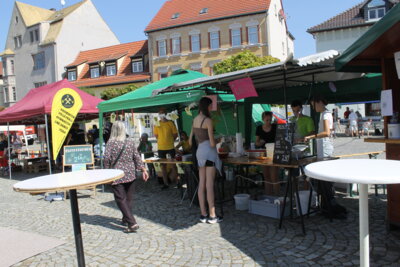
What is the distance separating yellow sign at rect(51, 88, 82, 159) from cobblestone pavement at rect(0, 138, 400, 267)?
1.54m

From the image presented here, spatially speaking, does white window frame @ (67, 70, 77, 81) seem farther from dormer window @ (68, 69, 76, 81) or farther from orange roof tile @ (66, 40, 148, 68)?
orange roof tile @ (66, 40, 148, 68)

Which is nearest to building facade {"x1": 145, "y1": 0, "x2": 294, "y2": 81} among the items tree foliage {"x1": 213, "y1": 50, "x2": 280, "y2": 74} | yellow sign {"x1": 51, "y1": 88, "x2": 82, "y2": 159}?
tree foliage {"x1": 213, "y1": 50, "x2": 280, "y2": 74}

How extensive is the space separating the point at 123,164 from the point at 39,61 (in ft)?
121

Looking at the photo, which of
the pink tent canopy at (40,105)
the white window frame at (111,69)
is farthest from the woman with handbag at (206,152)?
the white window frame at (111,69)

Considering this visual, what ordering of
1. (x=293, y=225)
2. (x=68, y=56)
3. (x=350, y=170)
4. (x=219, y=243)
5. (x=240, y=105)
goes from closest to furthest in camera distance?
(x=350, y=170) < (x=219, y=243) < (x=293, y=225) < (x=240, y=105) < (x=68, y=56)

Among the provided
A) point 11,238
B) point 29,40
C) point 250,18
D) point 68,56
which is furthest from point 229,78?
point 29,40

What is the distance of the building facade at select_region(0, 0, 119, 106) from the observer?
35.5m

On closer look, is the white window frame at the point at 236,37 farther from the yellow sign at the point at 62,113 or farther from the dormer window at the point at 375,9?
the yellow sign at the point at 62,113

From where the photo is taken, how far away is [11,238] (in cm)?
472

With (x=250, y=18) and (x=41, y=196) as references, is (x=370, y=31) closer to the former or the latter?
(x=41, y=196)

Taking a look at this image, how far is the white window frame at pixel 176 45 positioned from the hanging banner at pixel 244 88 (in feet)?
83.4

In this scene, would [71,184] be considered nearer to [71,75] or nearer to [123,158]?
[123,158]

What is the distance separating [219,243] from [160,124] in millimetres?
4181

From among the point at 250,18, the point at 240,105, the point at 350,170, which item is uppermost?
the point at 250,18
